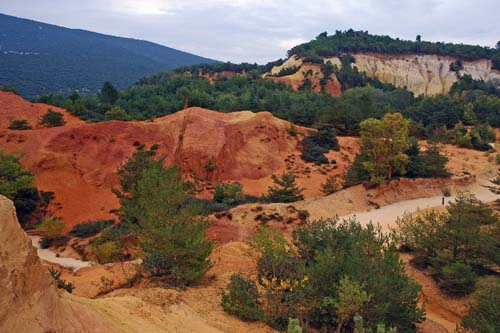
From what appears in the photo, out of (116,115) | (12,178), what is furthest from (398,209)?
(116,115)

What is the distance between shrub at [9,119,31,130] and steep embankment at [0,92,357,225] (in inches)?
57.8

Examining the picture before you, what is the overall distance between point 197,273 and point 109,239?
11179 millimetres

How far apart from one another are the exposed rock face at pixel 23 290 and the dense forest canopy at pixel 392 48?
9422 centimetres

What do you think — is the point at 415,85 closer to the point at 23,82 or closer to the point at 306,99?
the point at 306,99

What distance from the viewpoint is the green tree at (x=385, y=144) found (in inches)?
1248

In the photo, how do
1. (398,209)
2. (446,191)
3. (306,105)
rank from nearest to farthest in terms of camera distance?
(398,209), (446,191), (306,105)

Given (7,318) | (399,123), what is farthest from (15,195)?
(399,123)

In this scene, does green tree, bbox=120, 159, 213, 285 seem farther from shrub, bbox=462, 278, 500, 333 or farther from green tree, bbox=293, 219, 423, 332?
shrub, bbox=462, 278, 500, 333

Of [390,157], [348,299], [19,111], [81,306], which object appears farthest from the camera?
[19,111]

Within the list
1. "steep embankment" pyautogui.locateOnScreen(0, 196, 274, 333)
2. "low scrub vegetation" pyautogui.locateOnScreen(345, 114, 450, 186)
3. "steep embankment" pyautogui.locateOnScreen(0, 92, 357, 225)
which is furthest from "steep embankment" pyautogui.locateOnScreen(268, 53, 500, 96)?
"steep embankment" pyautogui.locateOnScreen(0, 196, 274, 333)

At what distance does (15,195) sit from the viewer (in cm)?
2959

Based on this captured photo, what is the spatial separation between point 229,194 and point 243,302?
20.4m

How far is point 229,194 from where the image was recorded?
33156mm

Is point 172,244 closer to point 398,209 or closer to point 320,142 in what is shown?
point 398,209
